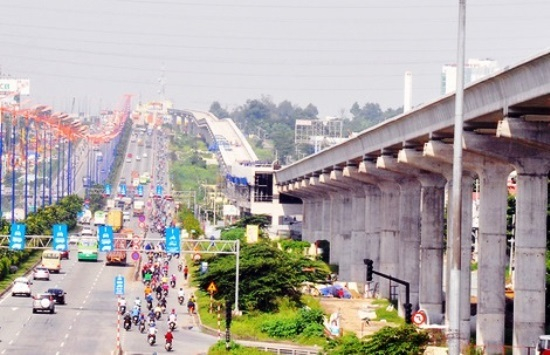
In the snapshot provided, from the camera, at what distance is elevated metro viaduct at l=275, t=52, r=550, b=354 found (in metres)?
55.9

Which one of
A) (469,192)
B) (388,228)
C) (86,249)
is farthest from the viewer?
(86,249)

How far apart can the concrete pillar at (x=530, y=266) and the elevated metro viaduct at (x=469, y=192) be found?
3 centimetres

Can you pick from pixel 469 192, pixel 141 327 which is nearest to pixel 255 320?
pixel 141 327

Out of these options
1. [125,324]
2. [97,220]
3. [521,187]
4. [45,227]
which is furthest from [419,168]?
[97,220]

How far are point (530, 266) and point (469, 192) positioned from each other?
565 inches

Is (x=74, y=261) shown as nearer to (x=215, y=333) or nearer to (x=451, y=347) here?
(x=215, y=333)

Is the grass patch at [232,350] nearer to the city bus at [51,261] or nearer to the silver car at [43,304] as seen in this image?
the silver car at [43,304]

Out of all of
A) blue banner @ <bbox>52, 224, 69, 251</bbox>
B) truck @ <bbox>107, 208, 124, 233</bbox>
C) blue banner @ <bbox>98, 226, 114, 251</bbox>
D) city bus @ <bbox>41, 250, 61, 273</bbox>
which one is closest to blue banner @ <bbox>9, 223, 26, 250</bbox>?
blue banner @ <bbox>52, 224, 69, 251</bbox>

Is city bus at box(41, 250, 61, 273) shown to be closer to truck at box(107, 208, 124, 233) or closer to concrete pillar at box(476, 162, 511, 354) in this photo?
truck at box(107, 208, 124, 233)

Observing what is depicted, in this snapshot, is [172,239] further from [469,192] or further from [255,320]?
[469,192]

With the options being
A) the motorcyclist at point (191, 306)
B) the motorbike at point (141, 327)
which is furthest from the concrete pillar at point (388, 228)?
the motorbike at point (141, 327)

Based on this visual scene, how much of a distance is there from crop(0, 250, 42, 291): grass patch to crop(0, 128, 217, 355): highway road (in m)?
1.68

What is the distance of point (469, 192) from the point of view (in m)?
72.4

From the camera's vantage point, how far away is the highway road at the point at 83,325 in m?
69.2
